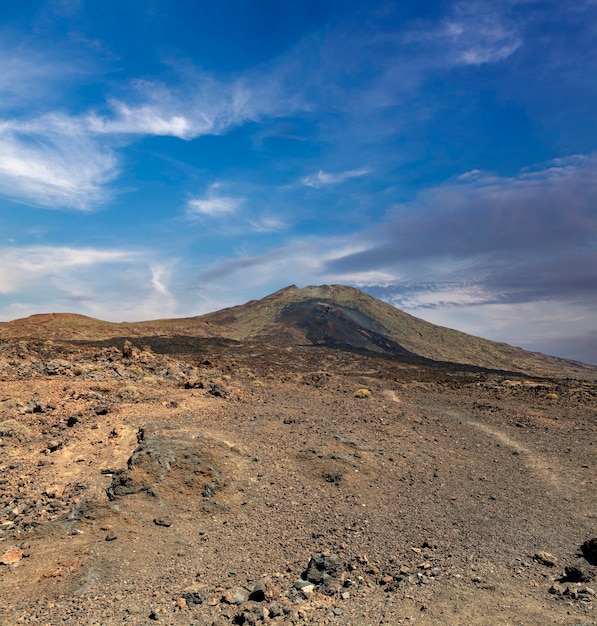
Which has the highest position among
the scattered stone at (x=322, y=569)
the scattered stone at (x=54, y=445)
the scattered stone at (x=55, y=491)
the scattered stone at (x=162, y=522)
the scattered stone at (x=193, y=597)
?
the scattered stone at (x=54, y=445)

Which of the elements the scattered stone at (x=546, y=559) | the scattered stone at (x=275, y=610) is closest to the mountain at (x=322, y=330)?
the scattered stone at (x=275, y=610)

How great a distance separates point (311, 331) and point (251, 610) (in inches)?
3239

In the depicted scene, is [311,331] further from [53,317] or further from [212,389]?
[212,389]

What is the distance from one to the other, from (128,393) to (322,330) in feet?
240

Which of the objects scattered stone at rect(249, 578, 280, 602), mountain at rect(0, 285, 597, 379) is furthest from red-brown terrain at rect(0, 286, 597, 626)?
mountain at rect(0, 285, 597, 379)

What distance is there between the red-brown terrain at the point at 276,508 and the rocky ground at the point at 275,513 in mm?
45

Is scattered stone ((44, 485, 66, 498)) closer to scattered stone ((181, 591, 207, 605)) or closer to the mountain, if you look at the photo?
scattered stone ((181, 591, 207, 605))

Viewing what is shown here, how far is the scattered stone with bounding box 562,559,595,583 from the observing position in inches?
281

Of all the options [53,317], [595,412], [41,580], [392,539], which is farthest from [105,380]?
[53,317]

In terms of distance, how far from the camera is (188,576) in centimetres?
717

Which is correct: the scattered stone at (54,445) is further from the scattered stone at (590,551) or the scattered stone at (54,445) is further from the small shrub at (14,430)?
the scattered stone at (590,551)

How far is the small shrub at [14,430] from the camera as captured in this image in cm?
1212

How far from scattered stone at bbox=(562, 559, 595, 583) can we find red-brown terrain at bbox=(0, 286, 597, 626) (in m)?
0.04

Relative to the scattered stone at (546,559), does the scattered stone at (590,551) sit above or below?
above
